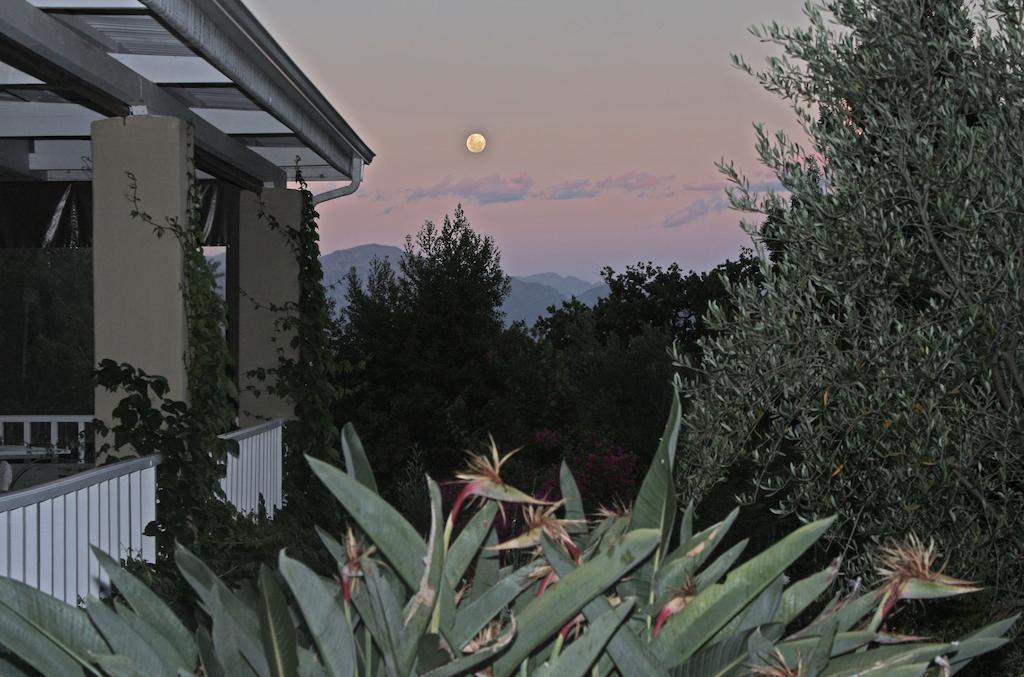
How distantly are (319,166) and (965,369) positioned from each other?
698cm

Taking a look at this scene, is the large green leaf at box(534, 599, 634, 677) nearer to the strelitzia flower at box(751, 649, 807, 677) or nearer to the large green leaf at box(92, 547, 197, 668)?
the strelitzia flower at box(751, 649, 807, 677)

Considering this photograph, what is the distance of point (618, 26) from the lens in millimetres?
9039

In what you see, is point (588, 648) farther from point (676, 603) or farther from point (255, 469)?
point (255, 469)

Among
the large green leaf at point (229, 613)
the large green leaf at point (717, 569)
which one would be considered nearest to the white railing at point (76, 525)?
the large green leaf at point (229, 613)

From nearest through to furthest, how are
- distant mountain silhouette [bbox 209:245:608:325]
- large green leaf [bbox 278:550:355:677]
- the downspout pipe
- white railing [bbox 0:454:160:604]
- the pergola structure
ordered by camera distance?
large green leaf [bbox 278:550:355:677] → white railing [bbox 0:454:160:604] → the pergola structure → the downspout pipe → distant mountain silhouette [bbox 209:245:608:325]

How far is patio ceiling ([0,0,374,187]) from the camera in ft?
14.5

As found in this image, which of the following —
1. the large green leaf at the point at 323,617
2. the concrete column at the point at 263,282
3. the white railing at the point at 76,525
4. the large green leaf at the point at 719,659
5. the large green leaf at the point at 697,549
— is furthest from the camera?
the concrete column at the point at 263,282

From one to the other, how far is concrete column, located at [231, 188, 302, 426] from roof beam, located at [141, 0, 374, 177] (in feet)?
2.70

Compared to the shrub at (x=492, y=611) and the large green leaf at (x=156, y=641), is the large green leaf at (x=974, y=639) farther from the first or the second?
the large green leaf at (x=156, y=641)

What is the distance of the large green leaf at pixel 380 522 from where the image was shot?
1227 millimetres

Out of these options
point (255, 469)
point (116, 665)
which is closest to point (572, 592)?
point (116, 665)

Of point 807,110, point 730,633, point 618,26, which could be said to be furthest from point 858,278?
point 618,26

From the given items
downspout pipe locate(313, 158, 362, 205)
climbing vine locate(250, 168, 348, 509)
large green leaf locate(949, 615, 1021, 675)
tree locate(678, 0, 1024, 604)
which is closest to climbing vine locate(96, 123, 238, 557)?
climbing vine locate(250, 168, 348, 509)

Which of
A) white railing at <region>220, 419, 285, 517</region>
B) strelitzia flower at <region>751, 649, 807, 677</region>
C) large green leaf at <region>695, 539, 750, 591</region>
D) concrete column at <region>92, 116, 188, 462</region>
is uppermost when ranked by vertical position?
concrete column at <region>92, 116, 188, 462</region>
